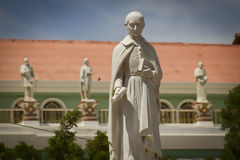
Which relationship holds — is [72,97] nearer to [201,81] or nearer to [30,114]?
[30,114]

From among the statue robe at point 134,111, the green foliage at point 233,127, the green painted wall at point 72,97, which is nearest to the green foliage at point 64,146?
the green foliage at point 233,127

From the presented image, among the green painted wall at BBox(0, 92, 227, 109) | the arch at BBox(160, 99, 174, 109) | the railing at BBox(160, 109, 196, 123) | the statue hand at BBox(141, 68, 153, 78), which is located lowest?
the railing at BBox(160, 109, 196, 123)

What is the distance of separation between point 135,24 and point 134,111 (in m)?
1.09

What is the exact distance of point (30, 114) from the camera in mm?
18438

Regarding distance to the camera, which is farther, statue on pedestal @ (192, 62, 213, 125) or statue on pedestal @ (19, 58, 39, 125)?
statue on pedestal @ (192, 62, 213, 125)

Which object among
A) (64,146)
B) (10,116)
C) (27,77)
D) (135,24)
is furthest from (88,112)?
(135,24)

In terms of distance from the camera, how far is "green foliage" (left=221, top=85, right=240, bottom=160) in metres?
14.4

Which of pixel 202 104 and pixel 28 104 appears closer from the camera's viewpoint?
pixel 28 104

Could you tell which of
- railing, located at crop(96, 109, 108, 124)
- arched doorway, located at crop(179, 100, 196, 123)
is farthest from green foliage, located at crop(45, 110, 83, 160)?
arched doorway, located at crop(179, 100, 196, 123)

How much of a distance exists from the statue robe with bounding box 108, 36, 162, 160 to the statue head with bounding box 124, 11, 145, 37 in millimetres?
128

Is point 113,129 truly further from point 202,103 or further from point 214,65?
point 214,65

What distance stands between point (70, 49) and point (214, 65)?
6.12m

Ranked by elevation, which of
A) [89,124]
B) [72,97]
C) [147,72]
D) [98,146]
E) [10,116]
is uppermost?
[72,97]

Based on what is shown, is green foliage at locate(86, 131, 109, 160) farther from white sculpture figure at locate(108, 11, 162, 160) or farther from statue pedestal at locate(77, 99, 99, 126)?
statue pedestal at locate(77, 99, 99, 126)
